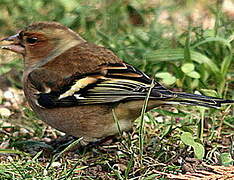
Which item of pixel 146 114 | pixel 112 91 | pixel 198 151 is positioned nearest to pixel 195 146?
pixel 198 151

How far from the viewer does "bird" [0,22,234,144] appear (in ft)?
12.4

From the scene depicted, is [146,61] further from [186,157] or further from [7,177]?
[7,177]

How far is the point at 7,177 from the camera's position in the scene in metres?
3.40

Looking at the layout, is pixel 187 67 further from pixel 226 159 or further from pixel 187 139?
pixel 226 159

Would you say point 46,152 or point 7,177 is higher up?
point 46,152

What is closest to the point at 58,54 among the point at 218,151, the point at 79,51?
the point at 79,51

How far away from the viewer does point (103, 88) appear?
388cm

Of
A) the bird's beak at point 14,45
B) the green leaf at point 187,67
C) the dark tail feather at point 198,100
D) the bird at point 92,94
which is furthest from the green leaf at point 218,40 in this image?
the bird's beak at point 14,45

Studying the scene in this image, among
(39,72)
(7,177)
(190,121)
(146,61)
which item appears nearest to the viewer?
(7,177)

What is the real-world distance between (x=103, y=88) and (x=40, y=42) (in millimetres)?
786

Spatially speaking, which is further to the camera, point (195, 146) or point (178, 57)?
point (178, 57)

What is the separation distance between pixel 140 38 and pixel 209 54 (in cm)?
82

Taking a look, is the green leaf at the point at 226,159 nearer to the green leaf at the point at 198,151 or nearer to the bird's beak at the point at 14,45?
the green leaf at the point at 198,151

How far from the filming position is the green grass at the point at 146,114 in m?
3.59
